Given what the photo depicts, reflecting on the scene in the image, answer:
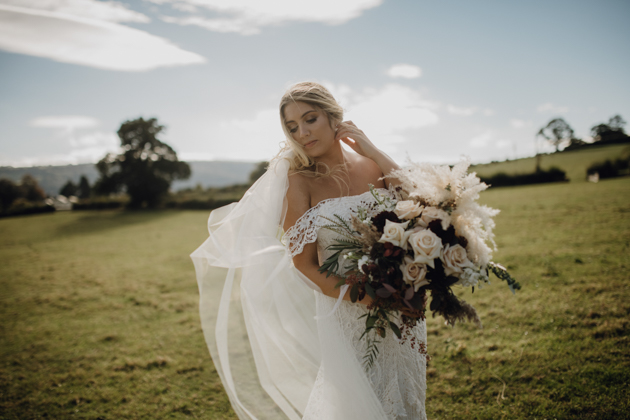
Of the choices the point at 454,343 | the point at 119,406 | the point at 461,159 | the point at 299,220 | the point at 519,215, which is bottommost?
the point at 119,406

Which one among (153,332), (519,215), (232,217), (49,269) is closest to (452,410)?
(232,217)

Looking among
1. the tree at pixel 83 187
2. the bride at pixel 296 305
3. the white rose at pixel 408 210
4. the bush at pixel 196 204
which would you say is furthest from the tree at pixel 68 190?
the white rose at pixel 408 210

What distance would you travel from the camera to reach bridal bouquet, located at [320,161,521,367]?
1.79 meters

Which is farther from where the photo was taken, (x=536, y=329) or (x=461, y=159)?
(x=536, y=329)

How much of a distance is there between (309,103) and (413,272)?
1665 mm

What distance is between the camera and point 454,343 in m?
4.82

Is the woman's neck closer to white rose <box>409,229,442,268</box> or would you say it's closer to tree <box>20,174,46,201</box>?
white rose <box>409,229,442,268</box>

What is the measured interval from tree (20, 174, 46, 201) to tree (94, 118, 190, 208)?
3567 cm

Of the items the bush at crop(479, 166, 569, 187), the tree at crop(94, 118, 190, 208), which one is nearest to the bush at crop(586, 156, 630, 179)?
the bush at crop(479, 166, 569, 187)

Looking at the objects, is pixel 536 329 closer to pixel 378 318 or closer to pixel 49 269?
pixel 378 318

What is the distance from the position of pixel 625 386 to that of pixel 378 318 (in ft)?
11.4

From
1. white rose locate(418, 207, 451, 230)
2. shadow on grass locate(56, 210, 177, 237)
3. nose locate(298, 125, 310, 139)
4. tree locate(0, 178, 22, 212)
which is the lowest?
shadow on grass locate(56, 210, 177, 237)

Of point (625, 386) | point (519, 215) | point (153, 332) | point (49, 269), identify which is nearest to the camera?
point (625, 386)

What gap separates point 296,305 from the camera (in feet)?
8.82
